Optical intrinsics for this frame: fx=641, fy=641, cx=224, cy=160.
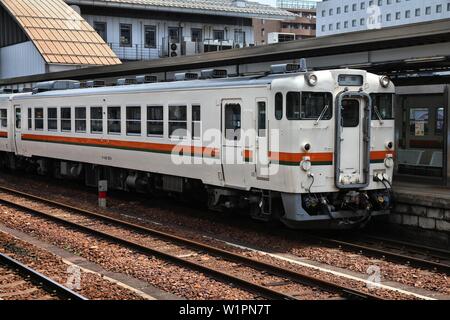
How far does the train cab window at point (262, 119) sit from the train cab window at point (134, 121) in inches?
176

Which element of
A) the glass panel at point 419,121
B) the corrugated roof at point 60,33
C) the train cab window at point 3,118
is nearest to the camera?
the glass panel at point 419,121

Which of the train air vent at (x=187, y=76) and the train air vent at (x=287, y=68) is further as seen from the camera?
the train air vent at (x=187, y=76)

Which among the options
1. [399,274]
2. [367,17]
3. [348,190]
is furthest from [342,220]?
[367,17]

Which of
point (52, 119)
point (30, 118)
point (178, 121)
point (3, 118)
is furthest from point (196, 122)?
point (3, 118)

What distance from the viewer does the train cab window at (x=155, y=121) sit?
14305 millimetres

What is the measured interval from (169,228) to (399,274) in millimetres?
5237

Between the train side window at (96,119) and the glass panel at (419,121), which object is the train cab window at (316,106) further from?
the train side window at (96,119)

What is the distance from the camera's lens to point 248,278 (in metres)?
9.09

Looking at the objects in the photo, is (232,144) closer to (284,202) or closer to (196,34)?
(284,202)

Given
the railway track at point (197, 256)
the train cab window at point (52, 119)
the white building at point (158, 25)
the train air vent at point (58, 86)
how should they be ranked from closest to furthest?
the railway track at point (197, 256)
the train cab window at point (52, 119)
the train air vent at point (58, 86)
the white building at point (158, 25)

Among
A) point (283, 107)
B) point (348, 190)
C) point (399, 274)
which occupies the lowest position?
point (399, 274)

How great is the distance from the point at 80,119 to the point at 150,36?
2596 centimetres

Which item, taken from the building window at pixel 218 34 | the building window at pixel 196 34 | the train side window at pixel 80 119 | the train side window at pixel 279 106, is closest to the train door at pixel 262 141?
the train side window at pixel 279 106

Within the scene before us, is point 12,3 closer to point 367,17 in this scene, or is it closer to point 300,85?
point 300,85
